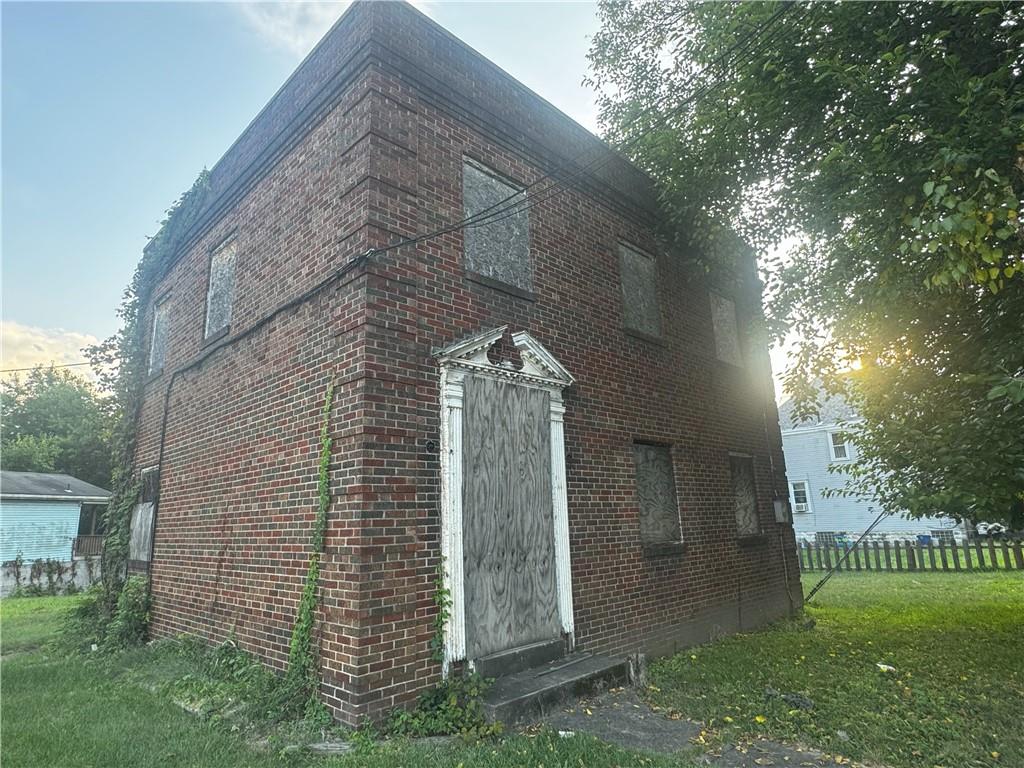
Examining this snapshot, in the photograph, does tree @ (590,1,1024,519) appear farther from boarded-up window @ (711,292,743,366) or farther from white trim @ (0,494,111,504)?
white trim @ (0,494,111,504)

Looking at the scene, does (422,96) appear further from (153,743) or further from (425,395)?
(153,743)

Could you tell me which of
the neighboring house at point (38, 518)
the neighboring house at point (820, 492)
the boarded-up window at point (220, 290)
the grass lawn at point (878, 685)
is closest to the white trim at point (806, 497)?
the neighboring house at point (820, 492)

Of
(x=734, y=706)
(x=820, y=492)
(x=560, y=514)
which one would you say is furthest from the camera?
(x=820, y=492)

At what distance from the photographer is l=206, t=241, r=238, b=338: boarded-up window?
302 inches

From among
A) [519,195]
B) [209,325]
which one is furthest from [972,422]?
[209,325]

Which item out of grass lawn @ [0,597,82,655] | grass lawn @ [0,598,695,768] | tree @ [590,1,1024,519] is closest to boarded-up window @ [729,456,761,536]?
tree @ [590,1,1024,519]

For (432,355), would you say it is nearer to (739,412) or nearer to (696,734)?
(696,734)

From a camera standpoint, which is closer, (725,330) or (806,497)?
(725,330)

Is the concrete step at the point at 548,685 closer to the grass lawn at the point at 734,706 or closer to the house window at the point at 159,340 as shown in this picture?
the grass lawn at the point at 734,706

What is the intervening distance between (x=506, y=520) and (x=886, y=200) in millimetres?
5253

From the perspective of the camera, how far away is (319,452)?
5328 mm

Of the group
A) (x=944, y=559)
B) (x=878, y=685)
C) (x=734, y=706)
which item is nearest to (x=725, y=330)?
(x=878, y=685)

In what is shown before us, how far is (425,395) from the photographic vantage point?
17.4 ft

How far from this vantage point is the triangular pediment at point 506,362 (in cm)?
555
